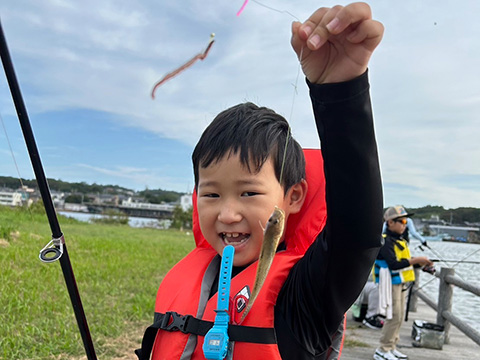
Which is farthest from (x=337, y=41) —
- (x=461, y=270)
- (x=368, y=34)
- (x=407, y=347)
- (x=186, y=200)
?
(x=461, y=270)

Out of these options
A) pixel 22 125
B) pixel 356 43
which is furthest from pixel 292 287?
pixel 22 125

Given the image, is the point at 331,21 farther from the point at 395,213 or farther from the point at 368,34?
the point at 395,213

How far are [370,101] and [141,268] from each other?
8.81m

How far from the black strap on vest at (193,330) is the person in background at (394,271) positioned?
4.41 meters

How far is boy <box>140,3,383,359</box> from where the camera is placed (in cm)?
130


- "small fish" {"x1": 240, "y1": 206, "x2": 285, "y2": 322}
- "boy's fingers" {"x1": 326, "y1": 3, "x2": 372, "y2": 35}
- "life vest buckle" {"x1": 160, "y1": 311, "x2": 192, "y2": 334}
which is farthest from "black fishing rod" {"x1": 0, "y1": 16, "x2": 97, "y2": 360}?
"boy's fingers" {"x1": 326, "y1": 3, "x2": 372, "y2": 35}

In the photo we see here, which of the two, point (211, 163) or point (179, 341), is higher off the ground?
point (211, 163)

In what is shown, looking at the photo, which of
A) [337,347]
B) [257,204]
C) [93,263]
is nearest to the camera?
[257,204]

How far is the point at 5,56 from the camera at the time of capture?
5.57 feet

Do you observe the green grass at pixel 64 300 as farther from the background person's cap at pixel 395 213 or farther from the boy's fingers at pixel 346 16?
the background person's cap at pixel 395 213

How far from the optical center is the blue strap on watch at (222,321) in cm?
155

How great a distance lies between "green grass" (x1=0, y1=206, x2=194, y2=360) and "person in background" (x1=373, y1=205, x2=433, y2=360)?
3268 millimetres

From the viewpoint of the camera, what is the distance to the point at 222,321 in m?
1.64

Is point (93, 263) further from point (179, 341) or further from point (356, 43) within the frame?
point (356, 43)
